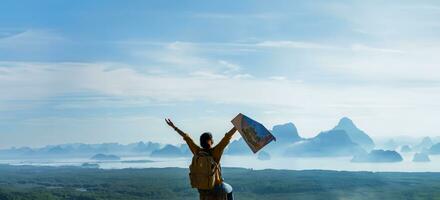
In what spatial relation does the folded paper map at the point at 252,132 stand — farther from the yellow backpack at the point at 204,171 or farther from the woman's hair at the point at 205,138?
the yellow backpack at the point at 204,171

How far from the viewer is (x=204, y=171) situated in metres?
8.54

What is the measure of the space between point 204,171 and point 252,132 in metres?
0.99

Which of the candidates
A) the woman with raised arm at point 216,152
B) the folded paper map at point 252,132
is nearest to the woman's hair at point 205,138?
the woman with raised arm at point 216,152

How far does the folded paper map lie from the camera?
28.5ft

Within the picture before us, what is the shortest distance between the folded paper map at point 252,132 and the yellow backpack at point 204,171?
0.64 metres

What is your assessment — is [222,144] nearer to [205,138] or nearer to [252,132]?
[205,138]

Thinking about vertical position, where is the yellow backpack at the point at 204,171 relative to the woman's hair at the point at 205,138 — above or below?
below

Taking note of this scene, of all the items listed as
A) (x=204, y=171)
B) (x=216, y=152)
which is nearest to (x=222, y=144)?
(x=216, y=152)

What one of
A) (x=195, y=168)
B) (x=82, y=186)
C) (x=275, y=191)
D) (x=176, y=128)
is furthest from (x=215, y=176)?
(x=82, y=186)

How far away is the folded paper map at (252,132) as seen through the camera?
867 centimetres

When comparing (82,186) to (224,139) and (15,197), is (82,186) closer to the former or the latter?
(15,197)

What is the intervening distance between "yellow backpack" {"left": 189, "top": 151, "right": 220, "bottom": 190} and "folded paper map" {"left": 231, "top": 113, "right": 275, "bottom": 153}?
636 mm

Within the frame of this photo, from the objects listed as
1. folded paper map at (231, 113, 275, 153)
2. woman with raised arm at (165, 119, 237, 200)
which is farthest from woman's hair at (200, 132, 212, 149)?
folded paper map at (231, 113, 275, 153)

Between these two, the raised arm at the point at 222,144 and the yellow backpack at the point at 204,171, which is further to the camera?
the raised arm at the point at 222,144
